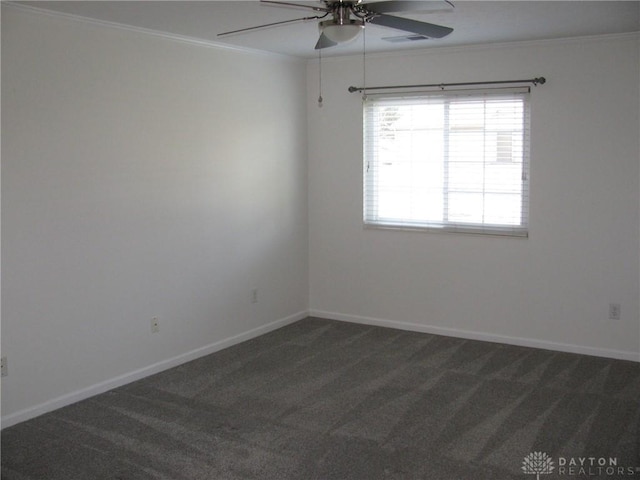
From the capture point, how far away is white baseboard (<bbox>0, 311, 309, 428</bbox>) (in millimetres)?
4016

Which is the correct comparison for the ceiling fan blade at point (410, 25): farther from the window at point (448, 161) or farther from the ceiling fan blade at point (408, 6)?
the window at point (448, 161)

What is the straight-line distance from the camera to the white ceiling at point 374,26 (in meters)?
3.87

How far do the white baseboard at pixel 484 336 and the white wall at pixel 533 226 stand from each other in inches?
0.4

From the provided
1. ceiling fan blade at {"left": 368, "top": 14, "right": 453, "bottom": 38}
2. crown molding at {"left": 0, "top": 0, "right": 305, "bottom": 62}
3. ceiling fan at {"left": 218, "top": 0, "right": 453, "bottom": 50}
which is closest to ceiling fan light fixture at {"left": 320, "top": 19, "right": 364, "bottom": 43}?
ceiling fan at {"left": 218, "top": 0, "right": 453, "bottom": 50}

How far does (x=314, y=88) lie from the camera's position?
624cm

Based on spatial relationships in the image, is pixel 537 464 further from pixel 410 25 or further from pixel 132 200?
pixel 132 200

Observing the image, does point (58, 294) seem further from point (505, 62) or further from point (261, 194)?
point (505, 62)

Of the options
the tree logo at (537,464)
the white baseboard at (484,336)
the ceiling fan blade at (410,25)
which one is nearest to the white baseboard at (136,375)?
the white baseboard at (484,336)

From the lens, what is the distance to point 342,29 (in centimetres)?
303

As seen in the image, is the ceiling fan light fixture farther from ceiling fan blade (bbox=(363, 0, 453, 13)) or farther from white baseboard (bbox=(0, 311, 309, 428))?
white baseboard (bbox=(0, 311, 309, 428))

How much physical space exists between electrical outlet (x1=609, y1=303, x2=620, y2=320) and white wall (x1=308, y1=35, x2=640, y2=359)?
0.03 meters

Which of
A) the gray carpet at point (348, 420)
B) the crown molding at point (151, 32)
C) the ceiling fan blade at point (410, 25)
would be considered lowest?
the gray carpet at point (348, 420)

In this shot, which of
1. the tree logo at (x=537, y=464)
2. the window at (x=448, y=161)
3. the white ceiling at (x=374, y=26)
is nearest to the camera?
the tree logo at (x=537, y=464)

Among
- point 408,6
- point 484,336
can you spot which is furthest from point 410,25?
point 484,336
